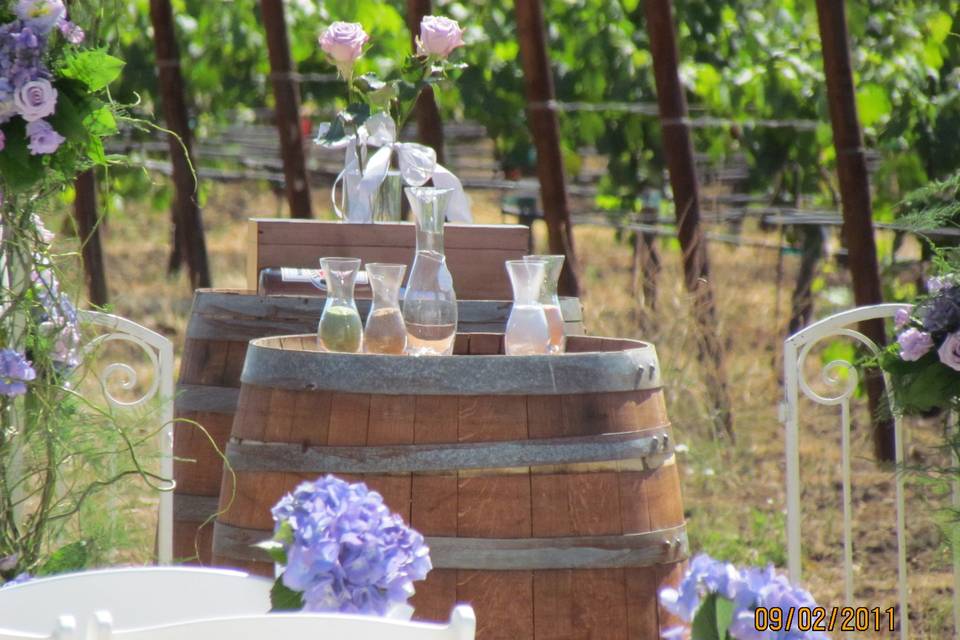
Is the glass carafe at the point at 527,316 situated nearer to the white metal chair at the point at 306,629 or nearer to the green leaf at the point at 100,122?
the green leaf at the point at 100,122

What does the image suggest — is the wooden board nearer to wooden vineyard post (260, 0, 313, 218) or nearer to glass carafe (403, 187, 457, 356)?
glass carafe (403, 187, 457, 356)

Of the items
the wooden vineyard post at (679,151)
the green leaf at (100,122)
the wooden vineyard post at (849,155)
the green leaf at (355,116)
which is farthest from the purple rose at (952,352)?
the wooden vineyard post at (679,151)

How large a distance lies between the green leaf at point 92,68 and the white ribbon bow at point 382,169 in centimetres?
69

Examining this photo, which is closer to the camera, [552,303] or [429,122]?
[552,303]

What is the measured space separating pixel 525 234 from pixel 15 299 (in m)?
0.88

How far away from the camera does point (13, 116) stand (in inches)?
71.2

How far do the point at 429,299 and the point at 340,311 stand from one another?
0.13 meters

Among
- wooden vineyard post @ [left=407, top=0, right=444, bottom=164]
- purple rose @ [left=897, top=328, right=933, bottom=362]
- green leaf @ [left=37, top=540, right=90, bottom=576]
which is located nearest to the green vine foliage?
wooden vineyard post @ [left=407, top=0, right=444, bottom=164]

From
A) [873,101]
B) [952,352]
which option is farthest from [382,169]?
[873,101]

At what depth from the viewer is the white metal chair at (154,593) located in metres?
1.18

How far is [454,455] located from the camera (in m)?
1.74

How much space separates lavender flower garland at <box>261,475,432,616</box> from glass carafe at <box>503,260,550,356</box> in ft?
2.83

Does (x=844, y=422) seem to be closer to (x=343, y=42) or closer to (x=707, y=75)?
(x=343, y=42)

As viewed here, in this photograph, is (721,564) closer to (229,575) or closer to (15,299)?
(229,575)
